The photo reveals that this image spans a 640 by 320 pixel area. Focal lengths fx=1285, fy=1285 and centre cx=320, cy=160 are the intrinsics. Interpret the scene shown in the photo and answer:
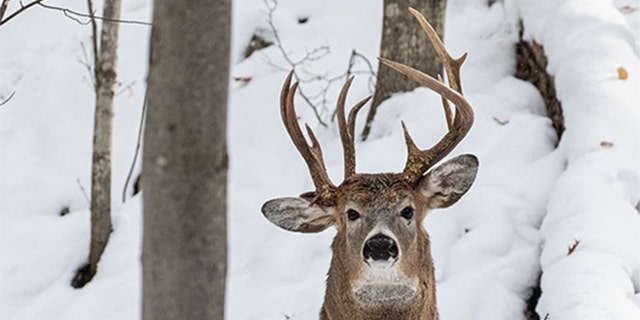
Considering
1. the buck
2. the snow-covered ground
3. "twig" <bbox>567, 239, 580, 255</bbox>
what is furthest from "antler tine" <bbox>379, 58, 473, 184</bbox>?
"twig" <bbox>567, 239, 580, 255</bbox>

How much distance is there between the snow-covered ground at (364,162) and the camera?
7.09 m

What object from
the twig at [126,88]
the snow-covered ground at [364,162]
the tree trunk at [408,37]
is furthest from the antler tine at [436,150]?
the twig at [126,88]

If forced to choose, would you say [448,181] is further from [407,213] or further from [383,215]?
[383,215]

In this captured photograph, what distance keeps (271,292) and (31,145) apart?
350 cm

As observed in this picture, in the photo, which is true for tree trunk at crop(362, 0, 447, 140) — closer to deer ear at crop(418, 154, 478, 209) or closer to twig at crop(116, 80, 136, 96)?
twig at crop(116, 80, 136, 96)

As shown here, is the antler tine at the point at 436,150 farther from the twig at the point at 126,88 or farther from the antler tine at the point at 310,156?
the twig at the point at 126,88

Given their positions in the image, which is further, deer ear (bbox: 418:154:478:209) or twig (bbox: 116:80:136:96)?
twig (bbox: 116:80:136:96)

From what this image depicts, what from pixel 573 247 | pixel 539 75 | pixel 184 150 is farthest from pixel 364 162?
pixel 184 150

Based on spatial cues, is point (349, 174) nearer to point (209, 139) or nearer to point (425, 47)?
point (209, 139)

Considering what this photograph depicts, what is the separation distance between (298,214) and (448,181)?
2.17 feet

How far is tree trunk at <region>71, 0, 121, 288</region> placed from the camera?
8.80 meters

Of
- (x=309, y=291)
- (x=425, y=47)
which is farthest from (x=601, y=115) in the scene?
(x=309, y=291)

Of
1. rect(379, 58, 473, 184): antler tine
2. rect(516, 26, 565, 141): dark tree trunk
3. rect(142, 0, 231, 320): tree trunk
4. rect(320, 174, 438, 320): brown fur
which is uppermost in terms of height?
rect(142, 0, 231, 320): tree trunk

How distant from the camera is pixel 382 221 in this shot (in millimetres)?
5180
